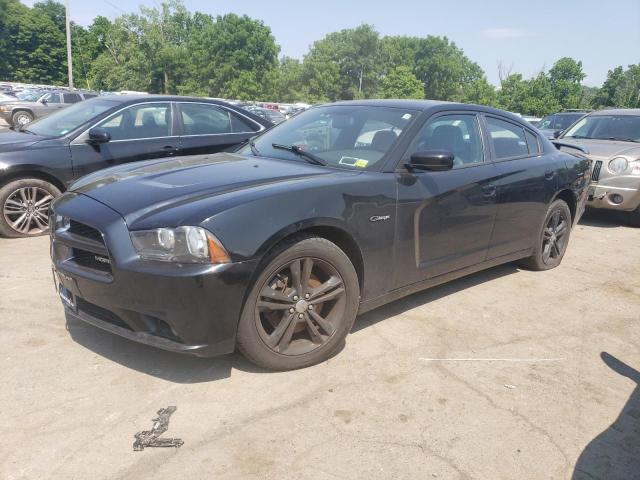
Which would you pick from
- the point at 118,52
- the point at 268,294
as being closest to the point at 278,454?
the point at 268,294

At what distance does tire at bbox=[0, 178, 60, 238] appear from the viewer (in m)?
5.57

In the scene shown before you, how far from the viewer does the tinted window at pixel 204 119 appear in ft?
21.4

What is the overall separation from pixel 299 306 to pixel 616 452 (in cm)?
172

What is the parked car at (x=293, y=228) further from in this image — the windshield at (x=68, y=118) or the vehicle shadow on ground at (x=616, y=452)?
the windshield at (x=68, y=118)

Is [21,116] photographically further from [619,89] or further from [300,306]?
[619,89]

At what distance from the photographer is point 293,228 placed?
2904 mm

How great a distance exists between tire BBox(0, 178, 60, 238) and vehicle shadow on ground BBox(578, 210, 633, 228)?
7177 millimetres

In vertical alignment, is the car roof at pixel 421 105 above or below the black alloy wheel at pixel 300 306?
above

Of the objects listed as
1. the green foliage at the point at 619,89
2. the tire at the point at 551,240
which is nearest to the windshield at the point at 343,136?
the tire at the point at 551,240

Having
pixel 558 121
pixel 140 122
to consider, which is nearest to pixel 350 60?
pixel 558 121

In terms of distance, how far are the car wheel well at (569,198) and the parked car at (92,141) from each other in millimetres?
3863

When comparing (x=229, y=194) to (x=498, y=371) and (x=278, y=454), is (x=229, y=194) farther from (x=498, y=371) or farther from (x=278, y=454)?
(x=498, y=371)

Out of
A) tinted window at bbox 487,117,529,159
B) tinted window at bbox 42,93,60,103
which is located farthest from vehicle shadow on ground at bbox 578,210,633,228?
tinted window at bbox 42,93,60,103

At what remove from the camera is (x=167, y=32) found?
82.8 metres
